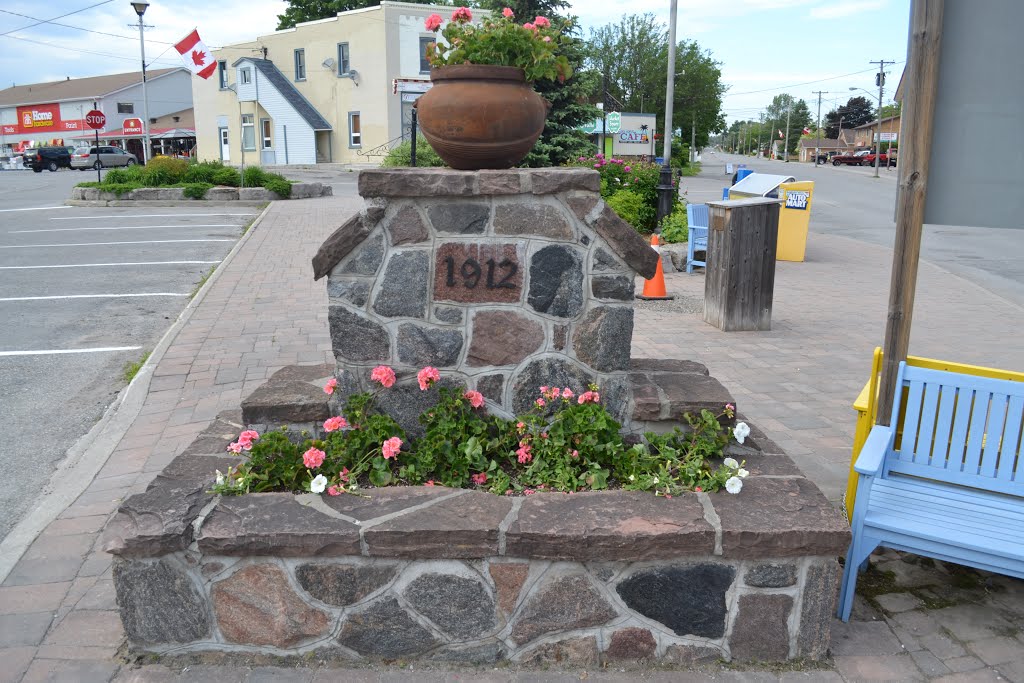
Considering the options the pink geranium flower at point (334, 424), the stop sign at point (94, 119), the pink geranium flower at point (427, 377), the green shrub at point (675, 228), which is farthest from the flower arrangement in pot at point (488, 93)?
the stop sign at point (94, 119)

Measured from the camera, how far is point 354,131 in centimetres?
4081

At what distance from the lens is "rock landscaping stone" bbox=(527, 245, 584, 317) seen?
352 cm

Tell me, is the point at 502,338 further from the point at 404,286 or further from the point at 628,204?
the point at 628,204

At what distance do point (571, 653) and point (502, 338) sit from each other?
1.34 metres

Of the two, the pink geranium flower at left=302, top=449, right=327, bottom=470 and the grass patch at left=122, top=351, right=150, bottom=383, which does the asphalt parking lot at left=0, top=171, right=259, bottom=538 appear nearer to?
the grass patch at left=122, top=351, right=150, bottom=383

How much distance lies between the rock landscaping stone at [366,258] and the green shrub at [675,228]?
9.60 metres

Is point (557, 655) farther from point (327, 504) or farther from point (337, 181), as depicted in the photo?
point (337, 181)

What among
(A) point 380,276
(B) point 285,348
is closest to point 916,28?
(A) point 380,276

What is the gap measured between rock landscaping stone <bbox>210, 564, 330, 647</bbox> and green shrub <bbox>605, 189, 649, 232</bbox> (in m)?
10.7

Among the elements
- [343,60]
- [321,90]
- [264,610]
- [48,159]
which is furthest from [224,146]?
[264,610]

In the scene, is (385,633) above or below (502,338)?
below

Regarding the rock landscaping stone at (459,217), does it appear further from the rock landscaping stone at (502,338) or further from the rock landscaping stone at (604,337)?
the rock landscaping stone at (604,337)

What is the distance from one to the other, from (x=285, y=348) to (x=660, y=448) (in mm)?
4491

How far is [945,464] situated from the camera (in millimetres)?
3406
